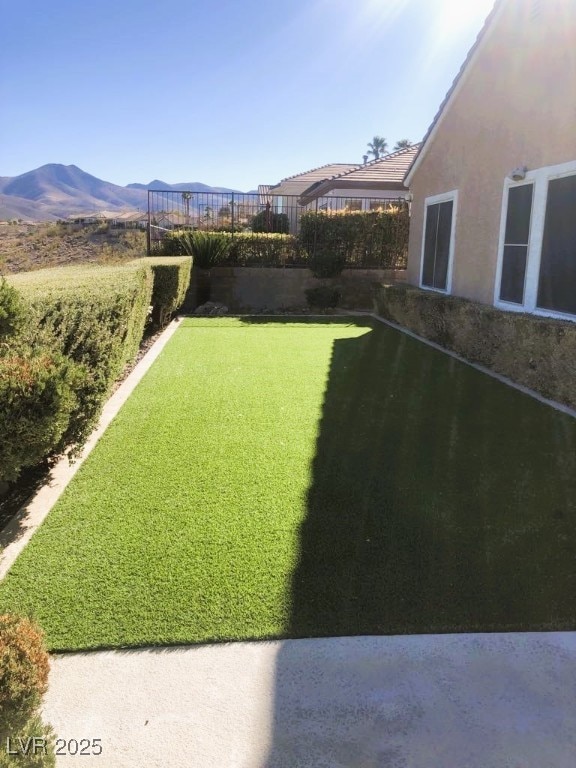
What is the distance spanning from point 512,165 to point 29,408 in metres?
8.73

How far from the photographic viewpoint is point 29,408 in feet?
12.0

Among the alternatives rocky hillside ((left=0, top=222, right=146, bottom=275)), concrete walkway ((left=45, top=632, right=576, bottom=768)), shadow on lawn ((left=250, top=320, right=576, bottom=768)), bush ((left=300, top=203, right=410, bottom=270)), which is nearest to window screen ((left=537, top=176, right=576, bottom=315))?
shadow on lawn ((left=250, top=320, right=576, bottom=768))

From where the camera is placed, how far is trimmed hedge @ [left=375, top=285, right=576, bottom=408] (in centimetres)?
713

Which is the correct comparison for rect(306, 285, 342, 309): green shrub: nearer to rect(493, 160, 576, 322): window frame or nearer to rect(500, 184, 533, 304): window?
rect(500, 184, 533, 304): window

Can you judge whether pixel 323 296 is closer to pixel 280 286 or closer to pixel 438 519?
pixel 280 286

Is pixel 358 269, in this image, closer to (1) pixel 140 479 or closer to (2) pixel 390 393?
(2) pixel 390 393

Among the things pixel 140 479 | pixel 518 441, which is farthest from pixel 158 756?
pixel 518 441

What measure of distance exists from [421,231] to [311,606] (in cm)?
1260

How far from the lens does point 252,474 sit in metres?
4.96

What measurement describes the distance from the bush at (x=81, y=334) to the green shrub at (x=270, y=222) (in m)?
13.0

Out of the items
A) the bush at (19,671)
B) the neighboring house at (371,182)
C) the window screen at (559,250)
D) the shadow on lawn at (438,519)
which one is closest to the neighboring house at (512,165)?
the window screen at (559,250)

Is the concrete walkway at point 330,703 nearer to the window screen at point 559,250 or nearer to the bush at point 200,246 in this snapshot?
the window screen at point 559,250

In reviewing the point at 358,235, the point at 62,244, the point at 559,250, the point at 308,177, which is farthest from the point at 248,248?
the point at 308,177

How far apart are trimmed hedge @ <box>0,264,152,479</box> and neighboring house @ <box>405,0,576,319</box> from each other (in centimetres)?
602
